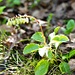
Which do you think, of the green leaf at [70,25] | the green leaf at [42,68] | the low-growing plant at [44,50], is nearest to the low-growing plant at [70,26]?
the green leaf at [70,25]

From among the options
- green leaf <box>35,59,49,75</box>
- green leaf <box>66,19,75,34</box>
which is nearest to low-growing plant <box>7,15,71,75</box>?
green leaf <box>35,59,49,75</box>

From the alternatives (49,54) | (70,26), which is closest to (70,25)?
(70,26)

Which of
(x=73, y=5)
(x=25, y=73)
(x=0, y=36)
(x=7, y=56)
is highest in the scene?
(x=73, y=5)

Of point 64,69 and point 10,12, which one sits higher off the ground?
point 10,12

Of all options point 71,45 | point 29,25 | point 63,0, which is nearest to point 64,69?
point 71,45

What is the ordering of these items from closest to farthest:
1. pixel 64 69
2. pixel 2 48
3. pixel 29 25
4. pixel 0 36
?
pixel 64 69, pixel 2 48, pixel 0 36, pixel 29 25

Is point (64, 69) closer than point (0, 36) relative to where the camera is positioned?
Yes

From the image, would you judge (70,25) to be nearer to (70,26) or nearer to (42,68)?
(70,26)

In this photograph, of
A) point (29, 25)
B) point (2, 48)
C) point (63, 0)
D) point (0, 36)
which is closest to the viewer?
point (2, 48)

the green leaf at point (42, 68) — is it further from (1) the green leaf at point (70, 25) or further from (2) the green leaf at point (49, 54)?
(1) the green leaf at point (70, 25)

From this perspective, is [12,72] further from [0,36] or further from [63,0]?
[63,0]

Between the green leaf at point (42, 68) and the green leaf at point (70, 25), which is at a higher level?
the green leaf at point (70, 25)
